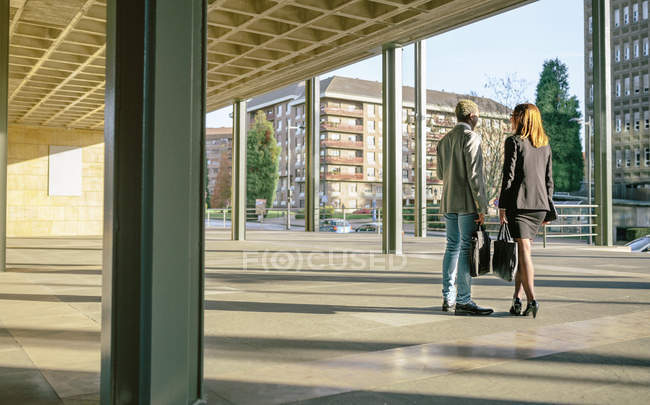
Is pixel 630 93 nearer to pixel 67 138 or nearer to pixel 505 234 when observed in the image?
pixel 67 138

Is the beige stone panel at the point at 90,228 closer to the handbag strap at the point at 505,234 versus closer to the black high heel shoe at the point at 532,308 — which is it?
the handbag strap at the point at 505,234

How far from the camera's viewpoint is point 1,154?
8.30 meters

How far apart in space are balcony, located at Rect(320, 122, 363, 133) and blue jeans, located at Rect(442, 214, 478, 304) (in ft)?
238

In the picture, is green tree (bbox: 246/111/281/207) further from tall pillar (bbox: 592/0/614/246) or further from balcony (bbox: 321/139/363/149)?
tall pillar (bbox: 592/0/614/246)

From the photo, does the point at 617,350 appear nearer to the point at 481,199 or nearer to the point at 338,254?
the point at 481,199

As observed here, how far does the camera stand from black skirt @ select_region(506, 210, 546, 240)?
15.0 ft

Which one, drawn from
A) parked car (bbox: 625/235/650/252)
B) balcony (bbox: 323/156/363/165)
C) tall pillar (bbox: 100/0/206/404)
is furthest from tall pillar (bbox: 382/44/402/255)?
balcony (bbox: 323/156/363/165)

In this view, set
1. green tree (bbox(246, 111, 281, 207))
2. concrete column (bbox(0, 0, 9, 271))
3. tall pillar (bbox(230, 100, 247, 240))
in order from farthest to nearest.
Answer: green tree (bbox(246, 111, 281, 207)) → tall pillar (bbox(230, 100, 247, 240)) → concrete column (bbox(0, 0, 9, 271))

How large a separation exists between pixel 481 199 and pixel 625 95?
68.7m

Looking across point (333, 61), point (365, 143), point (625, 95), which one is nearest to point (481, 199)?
point (333, 61)

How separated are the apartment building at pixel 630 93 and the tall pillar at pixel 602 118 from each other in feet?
173

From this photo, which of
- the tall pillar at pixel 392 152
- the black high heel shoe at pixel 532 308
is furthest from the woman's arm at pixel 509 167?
the tall pillar at pixel 392 152

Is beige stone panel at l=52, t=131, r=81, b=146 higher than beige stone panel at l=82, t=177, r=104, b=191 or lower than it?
higher

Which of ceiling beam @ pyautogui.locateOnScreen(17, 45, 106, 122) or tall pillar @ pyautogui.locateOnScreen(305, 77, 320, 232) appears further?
tall pillar @ pyautogui.locateOnScreen(305, 77, 320, 232)
